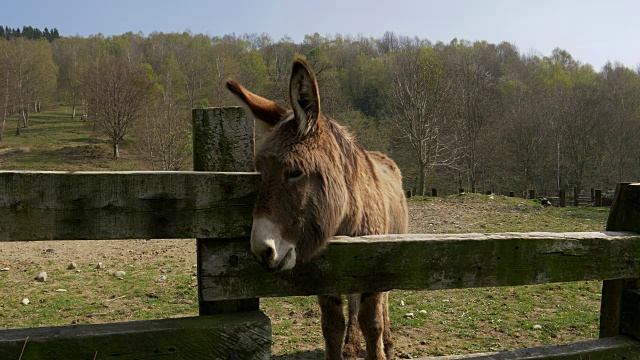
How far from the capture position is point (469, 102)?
4291cm

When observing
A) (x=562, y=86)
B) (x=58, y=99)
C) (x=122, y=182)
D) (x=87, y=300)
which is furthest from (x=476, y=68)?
(x=58, y=99)

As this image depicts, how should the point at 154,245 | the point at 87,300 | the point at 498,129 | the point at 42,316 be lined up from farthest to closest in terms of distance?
the point at 498,129 < the point at 154,245 < the point at 87,300 < the point at 42,316

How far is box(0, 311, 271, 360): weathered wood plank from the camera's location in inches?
71.8

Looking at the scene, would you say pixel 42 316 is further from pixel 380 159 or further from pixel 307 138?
pixel 307 138

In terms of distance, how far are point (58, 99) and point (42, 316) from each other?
81649mm

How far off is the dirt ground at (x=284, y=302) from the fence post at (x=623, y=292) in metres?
2.70

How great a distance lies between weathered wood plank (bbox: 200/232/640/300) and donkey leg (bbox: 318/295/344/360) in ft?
6.07

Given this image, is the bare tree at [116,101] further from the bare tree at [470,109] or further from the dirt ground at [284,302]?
the dirt ground at [284,302]

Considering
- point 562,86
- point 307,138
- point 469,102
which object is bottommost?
point 307,138

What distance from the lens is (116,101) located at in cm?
4322

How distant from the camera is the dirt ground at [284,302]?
17.9 feet

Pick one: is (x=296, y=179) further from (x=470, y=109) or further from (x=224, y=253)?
(x=470, y=109)

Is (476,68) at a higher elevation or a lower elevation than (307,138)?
higher

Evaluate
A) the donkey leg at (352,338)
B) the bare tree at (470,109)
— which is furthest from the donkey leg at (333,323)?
the bare tree at (470,109)
